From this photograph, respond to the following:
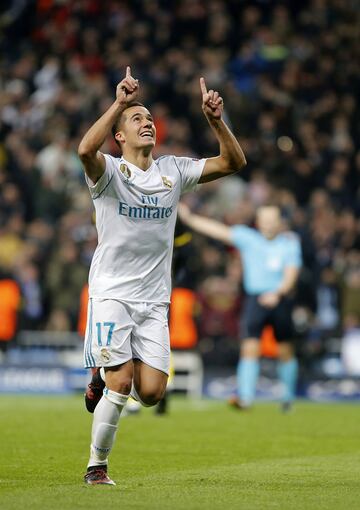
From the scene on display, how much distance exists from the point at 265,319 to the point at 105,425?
7.79m

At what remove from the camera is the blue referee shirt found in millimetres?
15234

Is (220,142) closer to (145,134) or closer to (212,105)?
(212,105)

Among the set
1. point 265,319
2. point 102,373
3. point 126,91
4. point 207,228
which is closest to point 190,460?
point 102,373

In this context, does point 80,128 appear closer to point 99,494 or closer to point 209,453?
point 209,453

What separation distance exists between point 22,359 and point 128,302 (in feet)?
38.7

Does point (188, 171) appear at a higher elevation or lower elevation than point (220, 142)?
lower

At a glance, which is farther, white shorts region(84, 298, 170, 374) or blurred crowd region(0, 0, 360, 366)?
blurred crowd region(0, 0, 360, 366)

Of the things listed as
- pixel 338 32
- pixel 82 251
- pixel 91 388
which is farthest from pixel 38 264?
pixel 91 388

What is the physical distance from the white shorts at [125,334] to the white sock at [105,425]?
22 centimetres

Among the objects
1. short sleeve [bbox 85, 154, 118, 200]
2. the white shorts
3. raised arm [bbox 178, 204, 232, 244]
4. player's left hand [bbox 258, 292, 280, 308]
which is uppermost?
raised arm [bbox 178, 204, 232, 244]

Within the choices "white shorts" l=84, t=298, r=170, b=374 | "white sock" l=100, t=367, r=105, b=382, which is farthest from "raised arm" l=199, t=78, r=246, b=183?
"white sock" l=100, t=367, r=105, b=382

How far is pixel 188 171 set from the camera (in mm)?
8203

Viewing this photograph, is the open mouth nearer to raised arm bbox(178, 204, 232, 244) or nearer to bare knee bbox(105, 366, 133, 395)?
bare knee bbox(105, 366, 133, 395)

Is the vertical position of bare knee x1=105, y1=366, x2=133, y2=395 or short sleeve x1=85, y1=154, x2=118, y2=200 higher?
short sleeve x1=85, y1=154, x2=118, y2=200
